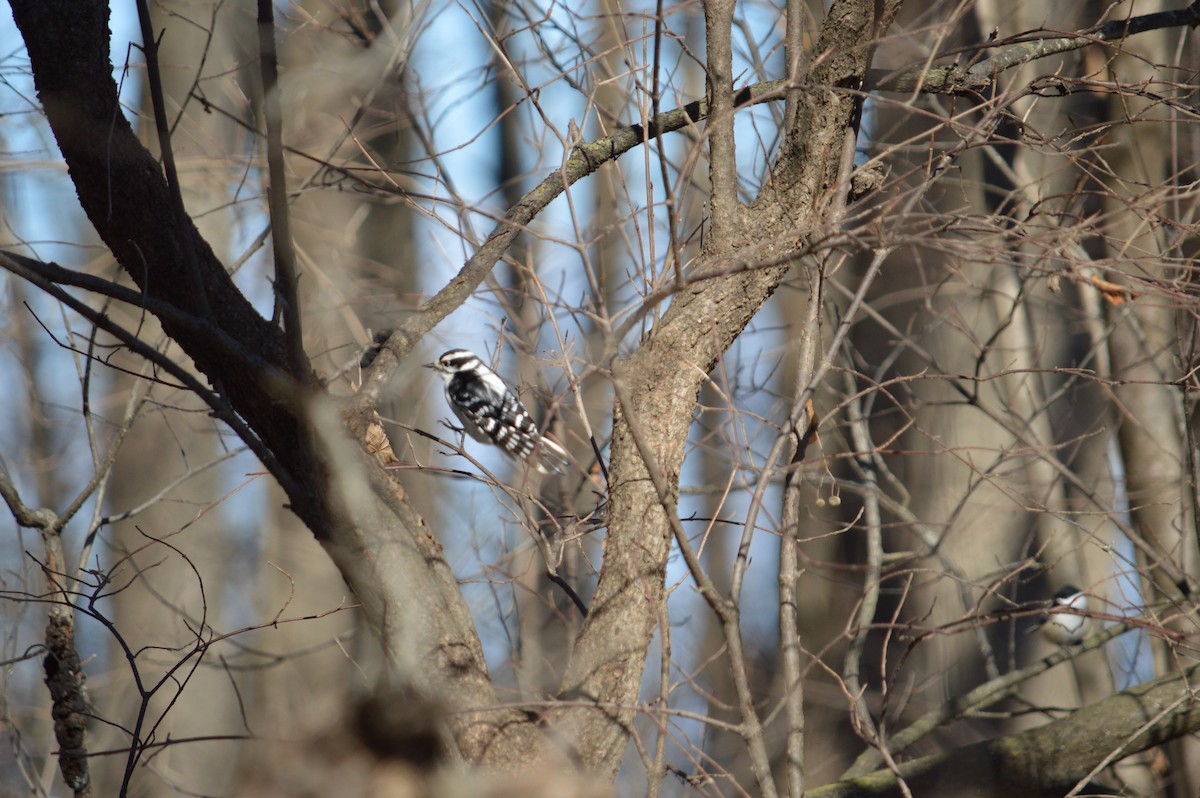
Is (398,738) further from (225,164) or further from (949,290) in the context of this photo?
(949,290)

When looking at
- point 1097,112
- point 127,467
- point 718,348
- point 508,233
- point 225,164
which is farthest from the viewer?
point 127,467

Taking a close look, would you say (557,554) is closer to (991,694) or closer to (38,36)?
(38,36)

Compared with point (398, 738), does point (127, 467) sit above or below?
above

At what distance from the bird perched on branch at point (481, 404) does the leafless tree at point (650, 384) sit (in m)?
0.27

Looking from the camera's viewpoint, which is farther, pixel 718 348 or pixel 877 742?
pixel 718 348

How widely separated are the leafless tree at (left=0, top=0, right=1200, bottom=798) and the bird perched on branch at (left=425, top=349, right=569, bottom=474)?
27 centimetres

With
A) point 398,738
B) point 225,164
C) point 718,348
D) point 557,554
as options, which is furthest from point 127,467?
point 398,738

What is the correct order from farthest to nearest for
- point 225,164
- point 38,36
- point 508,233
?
point 225,164 → point 508,233 → point 38,36

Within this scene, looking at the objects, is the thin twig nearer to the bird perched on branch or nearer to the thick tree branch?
the thick tree branch

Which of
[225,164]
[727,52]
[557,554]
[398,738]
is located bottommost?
[398,738]

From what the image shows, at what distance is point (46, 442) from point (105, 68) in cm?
757

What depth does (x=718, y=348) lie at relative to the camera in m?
2.84

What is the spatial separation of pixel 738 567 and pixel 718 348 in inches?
24.4

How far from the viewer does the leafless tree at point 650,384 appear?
7.96 feet
